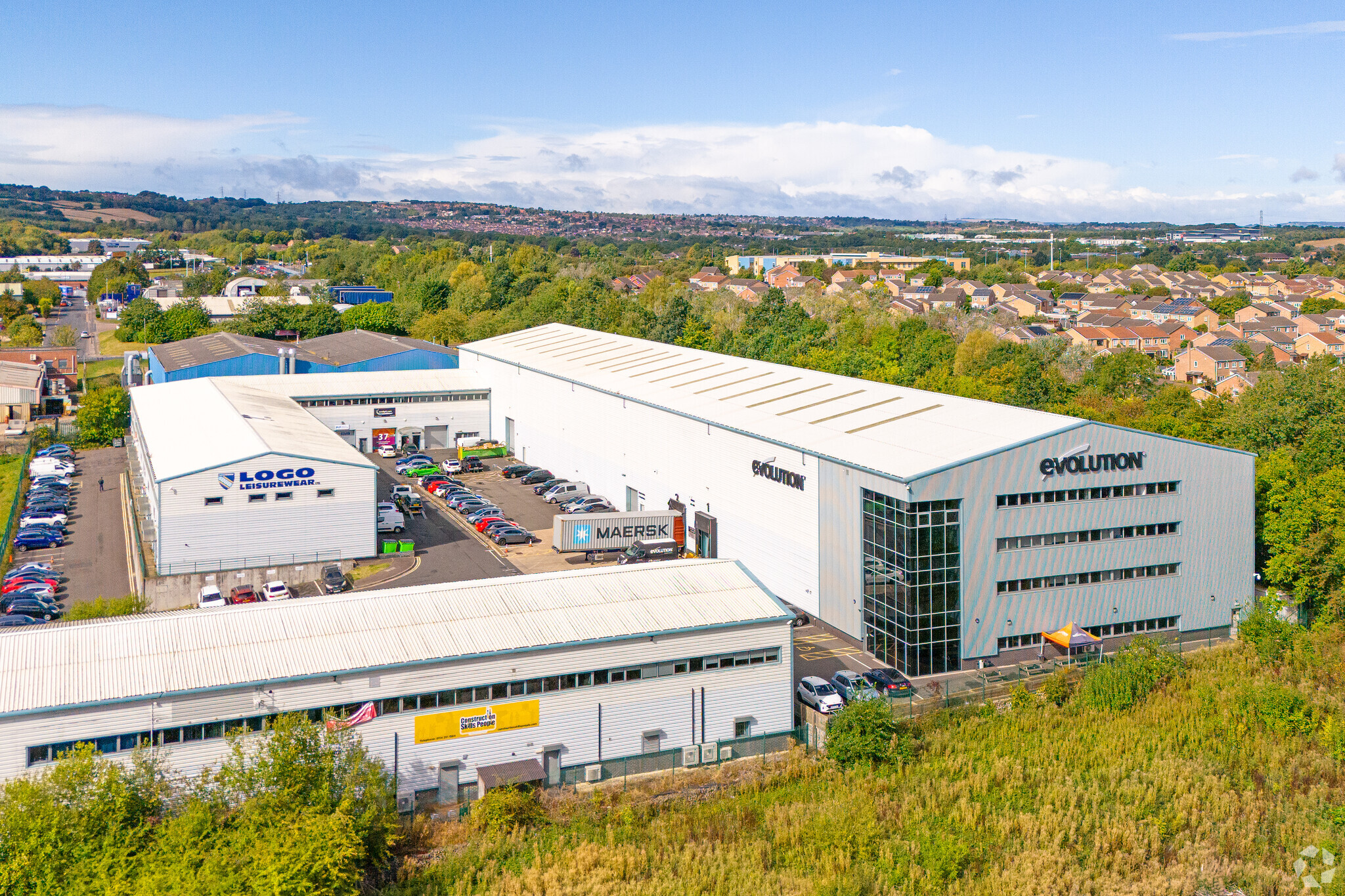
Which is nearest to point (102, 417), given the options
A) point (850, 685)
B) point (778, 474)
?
point (778, 474)

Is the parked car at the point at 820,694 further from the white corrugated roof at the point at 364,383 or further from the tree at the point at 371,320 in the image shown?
the tree at the point at 371,320

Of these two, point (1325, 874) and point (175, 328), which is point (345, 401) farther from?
point (1325, 874)

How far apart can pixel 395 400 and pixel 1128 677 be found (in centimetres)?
3496

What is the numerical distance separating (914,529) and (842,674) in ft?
11.7

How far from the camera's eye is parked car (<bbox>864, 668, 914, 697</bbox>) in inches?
872

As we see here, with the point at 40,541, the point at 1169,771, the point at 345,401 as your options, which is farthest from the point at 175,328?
the point at 1169,771

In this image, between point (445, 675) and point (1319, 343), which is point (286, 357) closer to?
point (445, 675)

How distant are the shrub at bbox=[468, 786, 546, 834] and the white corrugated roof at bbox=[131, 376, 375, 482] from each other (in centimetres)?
1579

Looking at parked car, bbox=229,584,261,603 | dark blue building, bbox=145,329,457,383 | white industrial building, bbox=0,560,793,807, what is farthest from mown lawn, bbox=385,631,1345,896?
dark blue building, bbox=145,329,457,383

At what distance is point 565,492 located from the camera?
39.8 metres

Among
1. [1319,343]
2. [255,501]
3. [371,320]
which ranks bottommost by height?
[255,501]

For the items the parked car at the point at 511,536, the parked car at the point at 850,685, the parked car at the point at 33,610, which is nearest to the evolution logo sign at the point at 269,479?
the parked car at the point at 33,610

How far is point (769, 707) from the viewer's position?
20312 millimetres

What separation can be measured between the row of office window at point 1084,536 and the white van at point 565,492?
1888 cm
